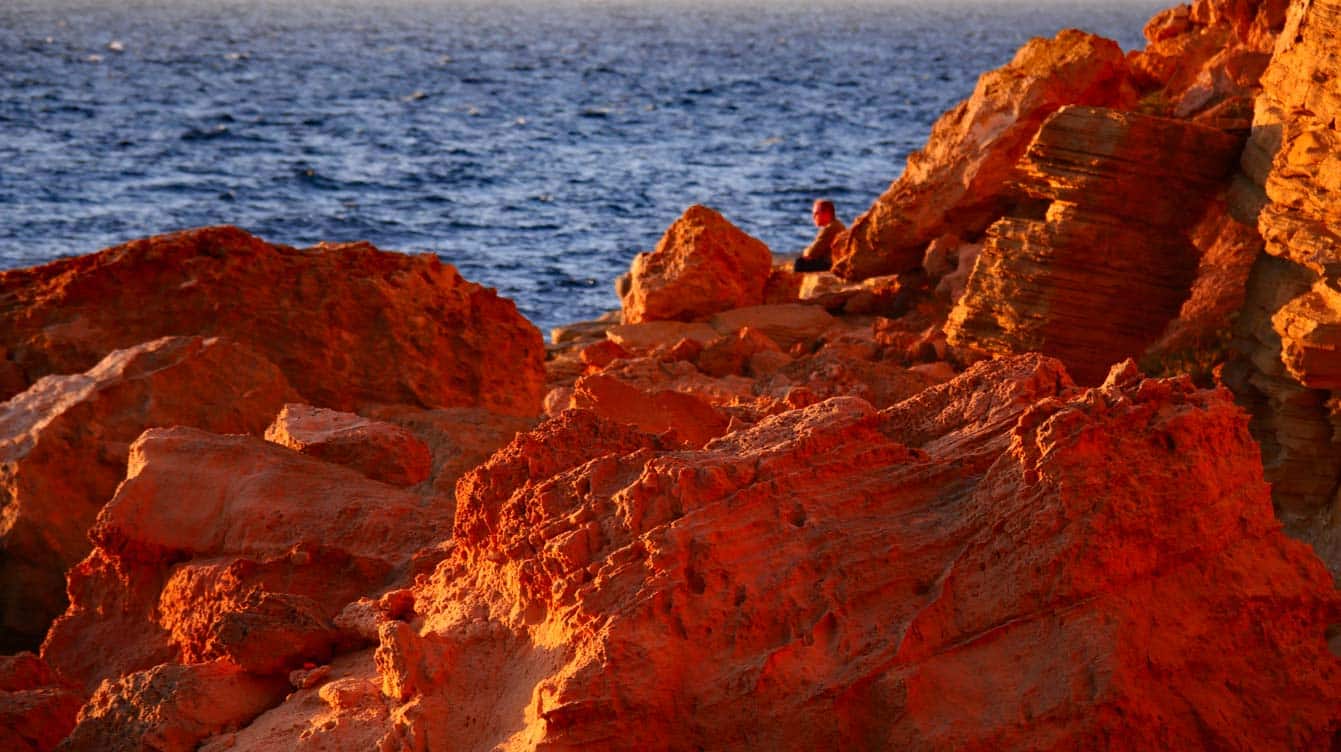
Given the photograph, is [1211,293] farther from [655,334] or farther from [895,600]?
[895,600]

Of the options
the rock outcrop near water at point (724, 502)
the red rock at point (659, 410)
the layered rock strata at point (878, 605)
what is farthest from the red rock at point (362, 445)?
the layered rock strata at point (878, 605)

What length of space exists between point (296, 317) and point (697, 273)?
5.04 m

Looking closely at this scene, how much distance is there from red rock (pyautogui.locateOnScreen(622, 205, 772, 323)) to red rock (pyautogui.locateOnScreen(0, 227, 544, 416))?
13.1ft

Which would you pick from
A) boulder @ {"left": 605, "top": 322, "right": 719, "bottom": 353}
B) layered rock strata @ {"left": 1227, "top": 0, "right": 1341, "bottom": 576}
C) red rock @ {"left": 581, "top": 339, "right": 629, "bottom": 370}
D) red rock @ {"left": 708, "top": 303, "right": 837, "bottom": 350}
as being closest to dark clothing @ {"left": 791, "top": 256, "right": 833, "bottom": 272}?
red rock @ {"left": 708, "top": 303, "right": 837, "bottom": 350}

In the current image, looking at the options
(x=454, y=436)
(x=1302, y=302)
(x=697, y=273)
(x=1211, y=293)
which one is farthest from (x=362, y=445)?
(x=697, y=273)

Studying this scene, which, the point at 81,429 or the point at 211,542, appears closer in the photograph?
the point at 211,542

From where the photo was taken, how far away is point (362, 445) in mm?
6480

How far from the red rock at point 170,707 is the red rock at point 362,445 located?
5.11 feet

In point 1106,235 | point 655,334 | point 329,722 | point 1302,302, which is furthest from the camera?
point 655,334

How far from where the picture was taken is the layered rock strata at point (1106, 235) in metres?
9.60

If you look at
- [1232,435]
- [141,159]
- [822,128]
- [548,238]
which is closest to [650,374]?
[1232,435]

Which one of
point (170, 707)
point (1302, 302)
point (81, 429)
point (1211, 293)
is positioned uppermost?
point (1302, 302)

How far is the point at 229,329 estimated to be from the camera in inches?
358

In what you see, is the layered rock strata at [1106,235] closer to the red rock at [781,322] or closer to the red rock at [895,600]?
the red rock at [781,322]
